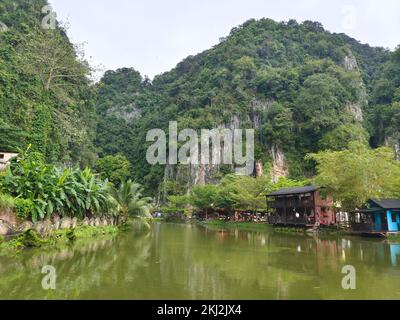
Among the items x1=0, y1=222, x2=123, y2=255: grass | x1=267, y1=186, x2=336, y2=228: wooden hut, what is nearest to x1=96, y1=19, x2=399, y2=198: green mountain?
x1=267, y1=186, x2=336, y2=228: wooden hut

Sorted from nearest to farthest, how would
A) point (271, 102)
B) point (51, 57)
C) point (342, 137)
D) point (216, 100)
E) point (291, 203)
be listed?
point (51, 57) → point (291, 203) → point (342, 137) → point (271, 102) → point (216, 100)

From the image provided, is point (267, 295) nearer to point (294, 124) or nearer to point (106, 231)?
point (106, 231)

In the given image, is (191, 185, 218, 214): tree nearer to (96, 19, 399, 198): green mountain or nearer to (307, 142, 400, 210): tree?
(96, 19, 399, 198): green mountain

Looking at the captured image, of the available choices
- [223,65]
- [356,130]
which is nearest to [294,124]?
[356,130]

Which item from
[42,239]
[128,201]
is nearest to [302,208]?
[128,201]

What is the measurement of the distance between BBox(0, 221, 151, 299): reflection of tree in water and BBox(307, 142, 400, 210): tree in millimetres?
14408

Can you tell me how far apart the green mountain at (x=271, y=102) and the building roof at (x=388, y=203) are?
2754cm

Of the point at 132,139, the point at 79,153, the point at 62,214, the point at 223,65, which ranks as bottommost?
the point at 62,214

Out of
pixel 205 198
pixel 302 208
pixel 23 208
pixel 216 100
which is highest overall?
pixel 216 100

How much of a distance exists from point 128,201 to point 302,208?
551 inches

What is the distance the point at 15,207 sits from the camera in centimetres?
1272

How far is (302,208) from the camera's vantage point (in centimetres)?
2711

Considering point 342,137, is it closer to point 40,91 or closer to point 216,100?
point 216,100

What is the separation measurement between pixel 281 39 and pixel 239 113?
91.3 feet
